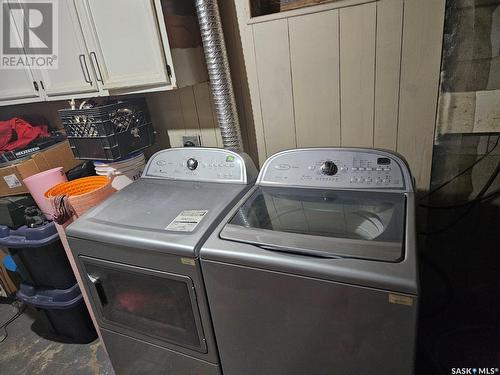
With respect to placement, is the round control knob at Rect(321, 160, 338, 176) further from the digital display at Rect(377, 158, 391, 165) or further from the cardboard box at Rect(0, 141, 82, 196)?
the cardboard box at Rect(0, 141, 82, 196)

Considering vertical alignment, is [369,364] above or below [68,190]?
below

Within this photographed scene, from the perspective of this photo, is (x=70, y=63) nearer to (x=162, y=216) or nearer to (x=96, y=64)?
(x=96, y=64)

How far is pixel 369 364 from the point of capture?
2.98 ft

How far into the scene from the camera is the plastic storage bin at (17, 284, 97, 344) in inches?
71.6

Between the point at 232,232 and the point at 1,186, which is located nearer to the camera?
the point at 232,232

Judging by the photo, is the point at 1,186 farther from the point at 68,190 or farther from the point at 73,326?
the point at 73,326

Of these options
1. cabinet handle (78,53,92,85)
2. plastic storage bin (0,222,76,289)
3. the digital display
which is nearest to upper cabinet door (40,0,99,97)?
cabinet handle (78,53,92,85)

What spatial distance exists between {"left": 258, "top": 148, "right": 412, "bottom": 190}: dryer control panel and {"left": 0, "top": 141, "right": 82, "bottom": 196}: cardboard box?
137cm

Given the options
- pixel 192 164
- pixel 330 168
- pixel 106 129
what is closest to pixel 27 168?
pixel 106 129

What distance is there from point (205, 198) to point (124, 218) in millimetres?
325

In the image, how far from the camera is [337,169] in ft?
4.23

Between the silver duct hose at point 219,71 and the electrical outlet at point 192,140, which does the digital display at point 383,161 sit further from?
the electrical outlet at point 192,140

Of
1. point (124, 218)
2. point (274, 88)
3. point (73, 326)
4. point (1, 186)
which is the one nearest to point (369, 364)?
point (124, 218)

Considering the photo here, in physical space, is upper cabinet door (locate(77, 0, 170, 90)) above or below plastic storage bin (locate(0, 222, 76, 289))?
above
